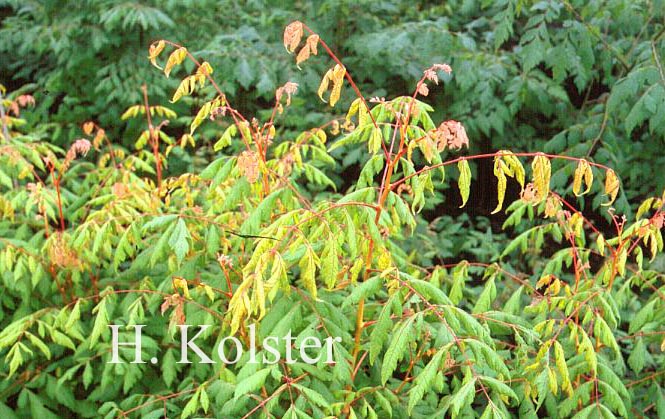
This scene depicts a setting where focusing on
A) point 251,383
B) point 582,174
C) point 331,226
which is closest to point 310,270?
point 331,226

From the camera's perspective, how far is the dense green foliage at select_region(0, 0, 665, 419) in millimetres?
1780

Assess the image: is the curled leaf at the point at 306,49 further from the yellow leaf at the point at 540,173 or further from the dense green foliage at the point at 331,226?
the yellow leaf at the point at 540,173

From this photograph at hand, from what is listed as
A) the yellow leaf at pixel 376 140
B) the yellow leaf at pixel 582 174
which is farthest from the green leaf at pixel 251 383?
the yellow leaf at pixel 582 174

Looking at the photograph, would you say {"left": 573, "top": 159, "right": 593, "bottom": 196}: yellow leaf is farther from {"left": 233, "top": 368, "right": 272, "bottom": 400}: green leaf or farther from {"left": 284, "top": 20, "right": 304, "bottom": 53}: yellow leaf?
{"left": 233, "top": 368, "right": 272, "bottom": 400}: green leaf

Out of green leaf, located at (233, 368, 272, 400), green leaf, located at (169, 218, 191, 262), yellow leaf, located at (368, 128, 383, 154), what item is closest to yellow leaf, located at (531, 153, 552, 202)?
yellow leaf, located at (368, 128, 383, 154)

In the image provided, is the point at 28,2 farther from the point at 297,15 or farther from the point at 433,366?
the point at 433,366

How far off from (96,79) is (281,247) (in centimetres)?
339

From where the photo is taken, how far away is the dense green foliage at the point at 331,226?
1780 millimetres

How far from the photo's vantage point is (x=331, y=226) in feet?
5.79

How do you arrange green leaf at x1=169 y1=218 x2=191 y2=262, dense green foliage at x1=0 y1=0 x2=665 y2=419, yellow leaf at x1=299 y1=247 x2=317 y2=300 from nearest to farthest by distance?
yellow leaf at x1=299 y1=247 x2=317 y2=300
dense green foliage at x1=0 y1=0 x2=665 y2=419
green leaf at x1=169 y1=218 x2=191 y2=262

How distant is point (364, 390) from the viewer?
1937 mm

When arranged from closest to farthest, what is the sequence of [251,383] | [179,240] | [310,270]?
[310,270]
[251,383]
[179,240]

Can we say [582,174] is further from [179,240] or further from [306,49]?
[179,240]

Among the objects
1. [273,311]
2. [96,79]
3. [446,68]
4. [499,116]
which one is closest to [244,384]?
[273,311]
